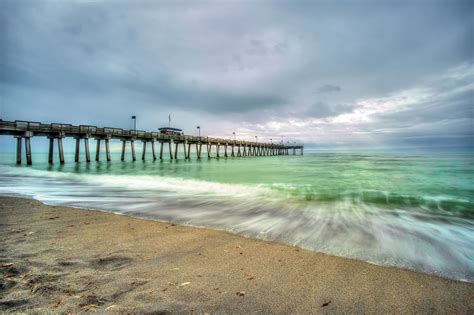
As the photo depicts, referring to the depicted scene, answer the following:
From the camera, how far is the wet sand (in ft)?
7.94

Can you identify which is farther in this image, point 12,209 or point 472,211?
point 472,211

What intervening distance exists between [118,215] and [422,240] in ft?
22.3

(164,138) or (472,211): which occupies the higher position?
(164,138)

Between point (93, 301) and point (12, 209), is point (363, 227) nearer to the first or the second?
point (93, 301)

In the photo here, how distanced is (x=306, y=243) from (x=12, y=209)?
730 cm

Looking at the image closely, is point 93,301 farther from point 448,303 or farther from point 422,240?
point 422,240

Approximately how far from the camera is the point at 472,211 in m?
8.41

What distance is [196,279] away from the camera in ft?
9.59

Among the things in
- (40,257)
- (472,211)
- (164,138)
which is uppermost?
(164,138)

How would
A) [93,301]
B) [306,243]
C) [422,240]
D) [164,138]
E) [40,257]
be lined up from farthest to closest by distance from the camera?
[164,138] < [422,240] < [306,243] < [40,257] < [93,301]

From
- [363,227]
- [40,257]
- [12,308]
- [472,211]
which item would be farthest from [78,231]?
[472,211]

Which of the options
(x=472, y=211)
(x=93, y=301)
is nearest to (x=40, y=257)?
(x=93, y=301)

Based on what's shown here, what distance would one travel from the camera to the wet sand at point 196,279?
2420 millimetres

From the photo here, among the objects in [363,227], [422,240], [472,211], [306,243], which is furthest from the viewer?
[472,211]
